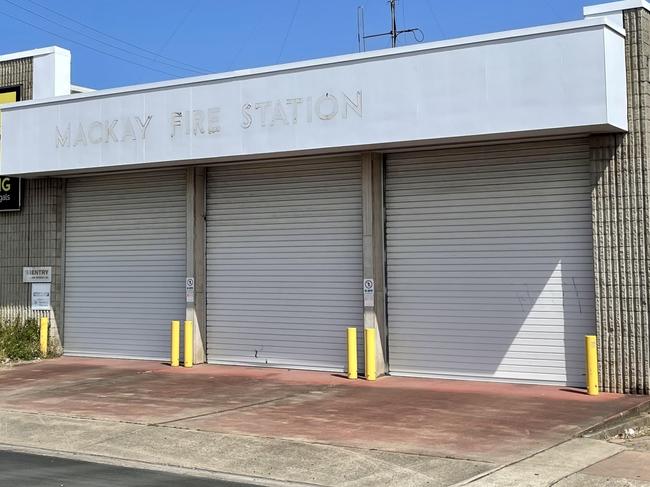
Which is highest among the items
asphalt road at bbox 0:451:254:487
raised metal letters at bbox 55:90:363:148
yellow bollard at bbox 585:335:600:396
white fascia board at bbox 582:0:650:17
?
white fascia board at bbox 582:0:650:17

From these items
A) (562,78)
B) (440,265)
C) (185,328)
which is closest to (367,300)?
(440,265)

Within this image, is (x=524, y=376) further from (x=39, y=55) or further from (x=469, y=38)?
→ (x=39, y=55)

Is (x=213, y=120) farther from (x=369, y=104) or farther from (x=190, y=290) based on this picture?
(x=190, y=290)

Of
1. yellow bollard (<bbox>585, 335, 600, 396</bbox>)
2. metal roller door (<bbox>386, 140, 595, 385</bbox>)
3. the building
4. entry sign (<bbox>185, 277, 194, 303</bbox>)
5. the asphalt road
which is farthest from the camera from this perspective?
entry sign (<bbox>185, 277, 194, 303</bbox>)

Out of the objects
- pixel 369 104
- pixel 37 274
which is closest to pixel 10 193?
pixel 37 274

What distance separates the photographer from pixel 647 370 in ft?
42.4

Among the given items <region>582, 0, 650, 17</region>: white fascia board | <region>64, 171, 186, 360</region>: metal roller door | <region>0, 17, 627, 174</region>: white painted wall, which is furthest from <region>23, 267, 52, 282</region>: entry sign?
<region>582, 0, 650, 17</region>: white fascia board

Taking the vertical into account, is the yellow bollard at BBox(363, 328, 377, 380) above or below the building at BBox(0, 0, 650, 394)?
below

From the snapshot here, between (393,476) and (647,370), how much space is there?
20.9ft

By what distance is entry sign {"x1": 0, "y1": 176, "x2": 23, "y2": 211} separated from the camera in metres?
19.9

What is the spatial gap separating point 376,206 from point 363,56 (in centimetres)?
286

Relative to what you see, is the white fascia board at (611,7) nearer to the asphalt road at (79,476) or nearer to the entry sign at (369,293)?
the entry sign at (369,293)

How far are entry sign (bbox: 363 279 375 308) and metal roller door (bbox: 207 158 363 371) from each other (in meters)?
0.44

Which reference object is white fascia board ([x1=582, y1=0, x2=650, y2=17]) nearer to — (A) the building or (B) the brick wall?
(A) the building
